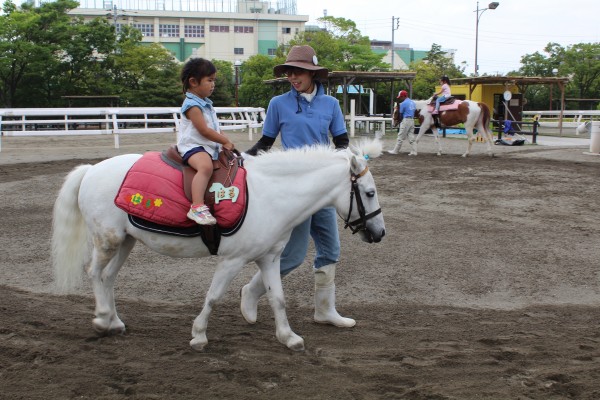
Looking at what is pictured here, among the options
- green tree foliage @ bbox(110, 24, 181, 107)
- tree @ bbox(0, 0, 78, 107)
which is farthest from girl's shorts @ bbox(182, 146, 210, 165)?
green tree foliage @ bbox(110, 24, 181, 107)

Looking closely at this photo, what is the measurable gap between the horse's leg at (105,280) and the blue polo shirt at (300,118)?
1391 millimetres

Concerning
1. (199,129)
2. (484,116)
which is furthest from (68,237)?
(484,116)

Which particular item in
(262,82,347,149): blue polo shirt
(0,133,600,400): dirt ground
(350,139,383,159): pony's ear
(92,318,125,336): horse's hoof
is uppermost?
(262,82,347,149): blue polo shirt

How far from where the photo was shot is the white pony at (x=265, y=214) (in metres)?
4.00

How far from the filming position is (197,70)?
4090 millimetres

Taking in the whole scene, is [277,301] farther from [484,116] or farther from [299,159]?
[484,116]

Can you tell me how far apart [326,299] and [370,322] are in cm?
41

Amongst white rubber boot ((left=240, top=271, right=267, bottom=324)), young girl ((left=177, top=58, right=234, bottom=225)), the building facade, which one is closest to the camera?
young girl ((left=177, top=58, right=234, bottom=225))

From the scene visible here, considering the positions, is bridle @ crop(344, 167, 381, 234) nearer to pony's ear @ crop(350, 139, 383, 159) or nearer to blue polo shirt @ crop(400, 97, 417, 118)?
pony's ear @ crop(350, 139, 383, 159)

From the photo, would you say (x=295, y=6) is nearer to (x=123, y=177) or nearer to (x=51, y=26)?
(x=51, y=26)

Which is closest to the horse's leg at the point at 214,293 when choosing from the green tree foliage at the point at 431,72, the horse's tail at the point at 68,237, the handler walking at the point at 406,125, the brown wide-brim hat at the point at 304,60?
the horse's tail at the point at 68,237

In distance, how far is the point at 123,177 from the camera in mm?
4195

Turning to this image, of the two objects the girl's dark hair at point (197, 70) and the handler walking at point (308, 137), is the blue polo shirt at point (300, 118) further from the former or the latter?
the girl's dark hair at point (197, 70)

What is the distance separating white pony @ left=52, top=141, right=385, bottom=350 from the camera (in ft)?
13.1
